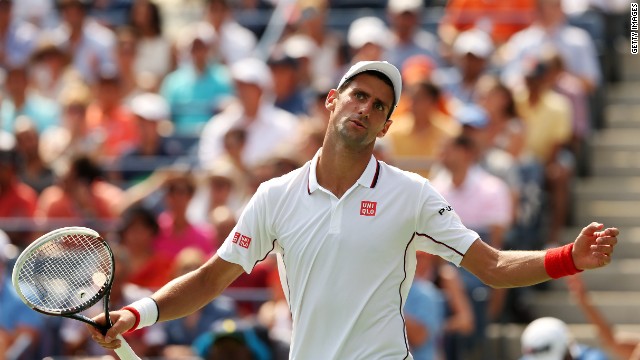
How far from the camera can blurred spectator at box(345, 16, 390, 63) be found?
12438mm

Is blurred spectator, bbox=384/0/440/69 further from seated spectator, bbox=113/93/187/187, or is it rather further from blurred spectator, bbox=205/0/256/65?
seated spectator, bbox=113/93/187/187

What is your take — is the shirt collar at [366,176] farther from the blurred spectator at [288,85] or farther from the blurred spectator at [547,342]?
the blurred spectator at [288,85]

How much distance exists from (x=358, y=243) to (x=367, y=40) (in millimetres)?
6991

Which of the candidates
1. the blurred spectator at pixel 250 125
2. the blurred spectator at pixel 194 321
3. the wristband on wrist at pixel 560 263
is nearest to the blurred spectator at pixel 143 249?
the blurred spectator at pixel 194 321

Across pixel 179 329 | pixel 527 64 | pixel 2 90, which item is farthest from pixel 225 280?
pixel 2 90

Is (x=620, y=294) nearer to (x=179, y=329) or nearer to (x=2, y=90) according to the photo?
(x=179, y=329)

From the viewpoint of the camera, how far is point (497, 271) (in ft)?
18.5

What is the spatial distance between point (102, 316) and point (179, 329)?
4.49 metres

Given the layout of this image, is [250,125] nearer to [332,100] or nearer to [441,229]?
[332,100]

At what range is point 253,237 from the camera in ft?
19.2

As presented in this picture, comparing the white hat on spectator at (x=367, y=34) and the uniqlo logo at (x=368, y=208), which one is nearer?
the uniqlo logo at (x=368, y=208)

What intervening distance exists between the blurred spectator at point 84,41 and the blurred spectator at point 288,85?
85.1 inches

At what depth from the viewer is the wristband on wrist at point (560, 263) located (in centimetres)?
546

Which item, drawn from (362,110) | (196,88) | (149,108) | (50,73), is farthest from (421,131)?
(362,110)
